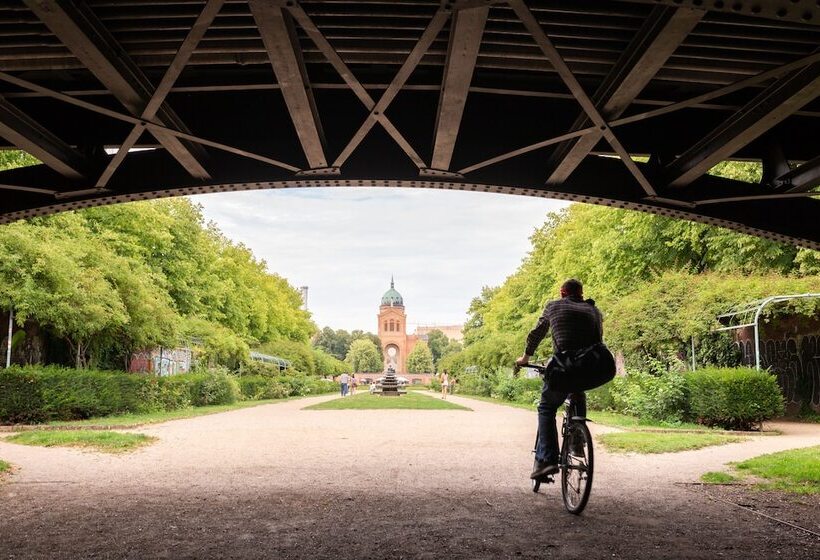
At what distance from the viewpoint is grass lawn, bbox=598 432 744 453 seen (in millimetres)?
11797

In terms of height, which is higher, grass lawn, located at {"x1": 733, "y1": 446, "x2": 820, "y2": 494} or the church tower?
the church tower

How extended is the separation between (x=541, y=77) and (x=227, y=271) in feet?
119

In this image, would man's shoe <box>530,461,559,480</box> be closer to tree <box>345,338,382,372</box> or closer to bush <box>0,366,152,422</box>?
bush <box>0,366,152,422</box>

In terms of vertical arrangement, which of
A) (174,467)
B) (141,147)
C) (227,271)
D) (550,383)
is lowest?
(174,467)

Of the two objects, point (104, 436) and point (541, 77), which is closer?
point (541, 77)

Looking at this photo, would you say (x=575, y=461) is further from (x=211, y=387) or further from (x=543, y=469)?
(x=211, y=387)

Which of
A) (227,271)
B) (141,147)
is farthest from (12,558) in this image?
(227,271)

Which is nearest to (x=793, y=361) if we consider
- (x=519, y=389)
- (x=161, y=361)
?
(x=519, y=389)

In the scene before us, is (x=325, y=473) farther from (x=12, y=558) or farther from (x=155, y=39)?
(x=155, y=39)

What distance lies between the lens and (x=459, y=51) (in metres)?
5.35

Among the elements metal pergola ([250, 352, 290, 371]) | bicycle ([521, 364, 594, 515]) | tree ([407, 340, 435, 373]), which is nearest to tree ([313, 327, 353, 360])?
tree ([407, 340, 435, 373])

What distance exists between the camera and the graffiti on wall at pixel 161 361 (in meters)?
28.0

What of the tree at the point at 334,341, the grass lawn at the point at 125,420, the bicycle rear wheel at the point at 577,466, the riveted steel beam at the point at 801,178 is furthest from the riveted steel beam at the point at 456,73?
the tree at the point at 334,341

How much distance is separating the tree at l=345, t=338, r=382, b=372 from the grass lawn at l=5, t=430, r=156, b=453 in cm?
12000
